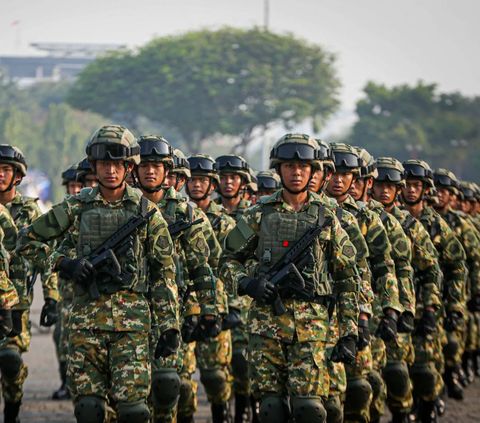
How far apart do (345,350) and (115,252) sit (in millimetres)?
1648

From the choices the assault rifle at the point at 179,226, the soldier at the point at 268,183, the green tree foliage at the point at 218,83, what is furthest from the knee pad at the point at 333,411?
the green tree foliage at the point at 218,83

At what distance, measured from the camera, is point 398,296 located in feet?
25.6

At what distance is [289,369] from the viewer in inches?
251

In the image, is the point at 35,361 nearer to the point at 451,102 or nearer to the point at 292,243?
the point at 292,243

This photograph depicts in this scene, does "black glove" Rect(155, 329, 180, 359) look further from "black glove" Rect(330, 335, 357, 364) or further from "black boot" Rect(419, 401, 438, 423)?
"black boot" Rect(419, 401, 438, 423)

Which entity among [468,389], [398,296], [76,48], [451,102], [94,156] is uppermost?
[76,48]

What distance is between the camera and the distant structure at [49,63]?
16450 centimetres

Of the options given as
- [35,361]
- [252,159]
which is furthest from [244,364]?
[252,159]

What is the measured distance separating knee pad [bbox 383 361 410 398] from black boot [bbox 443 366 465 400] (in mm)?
2649

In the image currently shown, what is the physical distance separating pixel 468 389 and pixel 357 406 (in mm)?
5043

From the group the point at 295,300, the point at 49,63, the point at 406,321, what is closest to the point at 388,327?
the point at 406,321

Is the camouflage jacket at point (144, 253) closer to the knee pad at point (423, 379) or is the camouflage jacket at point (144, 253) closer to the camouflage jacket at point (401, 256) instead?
the camouflage jacket at point (401, 256)

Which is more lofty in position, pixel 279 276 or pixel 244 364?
pixel 279 276

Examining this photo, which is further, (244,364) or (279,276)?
(244,364)
